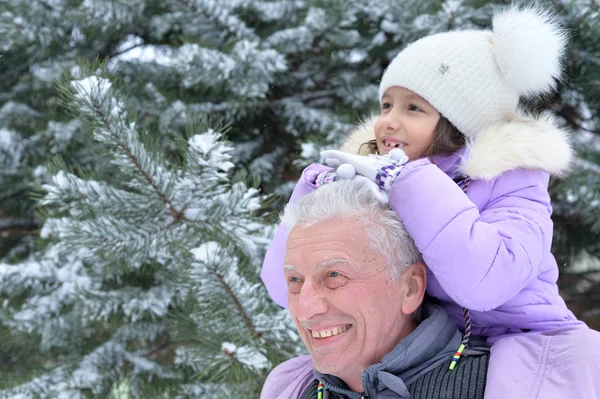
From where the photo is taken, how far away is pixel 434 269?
4.59 feet

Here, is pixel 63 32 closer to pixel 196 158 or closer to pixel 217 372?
pixel 196 158

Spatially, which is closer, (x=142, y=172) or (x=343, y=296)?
(x=343, y=296)

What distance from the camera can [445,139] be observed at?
1.65 metres

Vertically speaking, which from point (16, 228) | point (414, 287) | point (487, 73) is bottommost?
point (16, 228)

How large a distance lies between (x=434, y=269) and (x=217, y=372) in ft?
2.80

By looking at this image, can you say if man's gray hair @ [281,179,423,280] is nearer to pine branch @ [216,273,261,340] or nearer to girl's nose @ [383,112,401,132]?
girl's nose @ [383,112,401,132]

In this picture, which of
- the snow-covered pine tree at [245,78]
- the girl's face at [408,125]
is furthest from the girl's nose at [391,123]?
the snow-covered pine tree at [245,78]

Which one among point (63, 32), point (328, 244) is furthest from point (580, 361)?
point (63, 32)

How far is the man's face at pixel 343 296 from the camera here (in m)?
1.49

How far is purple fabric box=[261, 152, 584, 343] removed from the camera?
4.38 feet

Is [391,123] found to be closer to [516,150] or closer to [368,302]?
[516,150]

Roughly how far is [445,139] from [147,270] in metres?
1.45

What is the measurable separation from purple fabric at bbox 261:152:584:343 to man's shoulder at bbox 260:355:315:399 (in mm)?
426

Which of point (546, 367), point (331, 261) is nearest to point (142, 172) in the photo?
point (331, 261)
